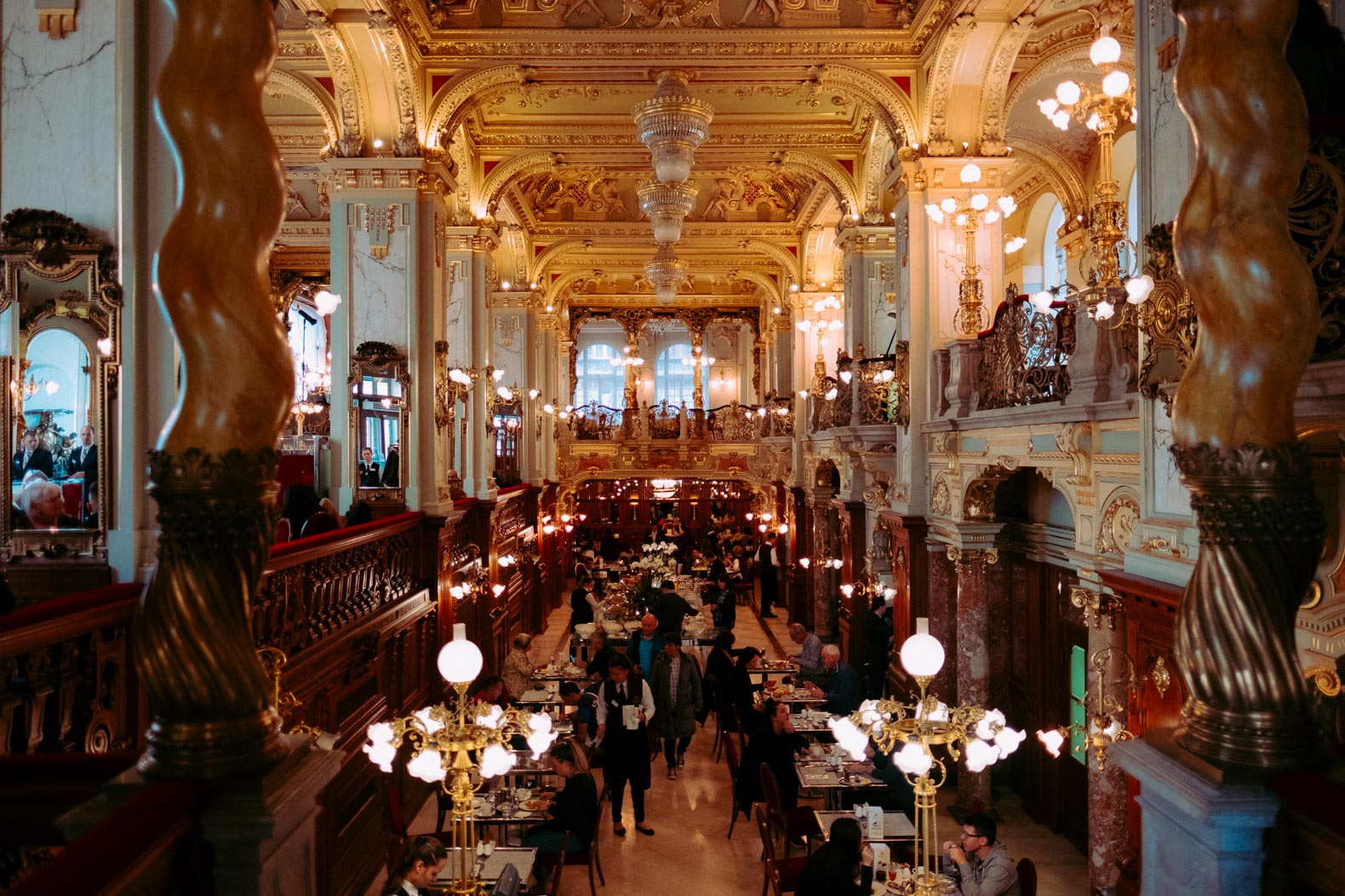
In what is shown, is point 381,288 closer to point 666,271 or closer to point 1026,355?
point 666,271

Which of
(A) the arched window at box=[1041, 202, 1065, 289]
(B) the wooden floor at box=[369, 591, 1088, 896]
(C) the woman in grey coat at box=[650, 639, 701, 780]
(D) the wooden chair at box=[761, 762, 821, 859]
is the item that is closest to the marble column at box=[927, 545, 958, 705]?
(B) the wooden floor at box=[369, 591, 1088, 896]

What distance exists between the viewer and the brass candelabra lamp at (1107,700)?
4852 mm

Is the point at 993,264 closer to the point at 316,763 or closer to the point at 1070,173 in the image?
the point at 1070,173

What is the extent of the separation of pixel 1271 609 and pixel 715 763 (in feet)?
31.9

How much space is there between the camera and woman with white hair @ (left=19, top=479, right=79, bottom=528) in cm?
450

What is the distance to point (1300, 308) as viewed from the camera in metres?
2.31

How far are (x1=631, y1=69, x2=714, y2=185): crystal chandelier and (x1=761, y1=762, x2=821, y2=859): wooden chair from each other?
6.07 metres

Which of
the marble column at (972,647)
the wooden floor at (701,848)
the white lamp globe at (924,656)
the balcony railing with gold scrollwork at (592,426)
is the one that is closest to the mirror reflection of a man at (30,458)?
the white lamp globe at (924,656)

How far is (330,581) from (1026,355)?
234 inches

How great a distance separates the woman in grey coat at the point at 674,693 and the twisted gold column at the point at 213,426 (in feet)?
26.3

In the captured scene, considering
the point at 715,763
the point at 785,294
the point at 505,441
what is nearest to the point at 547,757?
the point at 715,763

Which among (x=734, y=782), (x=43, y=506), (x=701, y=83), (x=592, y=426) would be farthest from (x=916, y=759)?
(x=592, y=426)

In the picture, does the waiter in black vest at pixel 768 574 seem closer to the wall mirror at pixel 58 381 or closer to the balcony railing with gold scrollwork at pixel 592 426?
the balcony railing with gold scrollwork at pixel 592 426

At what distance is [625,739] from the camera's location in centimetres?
874
